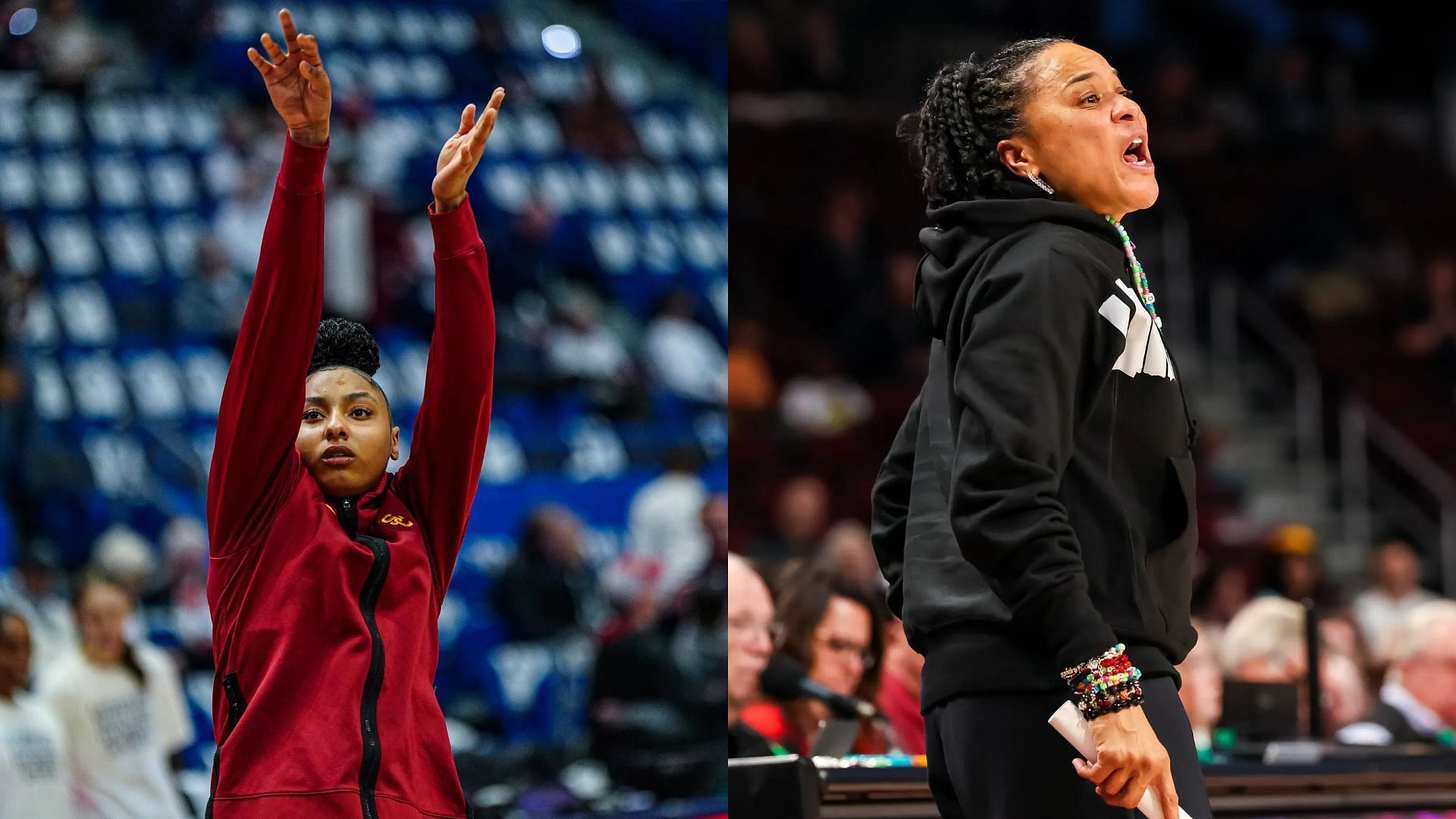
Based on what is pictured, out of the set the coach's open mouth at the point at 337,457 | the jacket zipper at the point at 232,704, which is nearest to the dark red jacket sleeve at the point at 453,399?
the coach's open mouth at the point at 337,457

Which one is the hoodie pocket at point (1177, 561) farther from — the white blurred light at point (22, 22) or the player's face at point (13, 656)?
the white blurred light at point (22, 22)

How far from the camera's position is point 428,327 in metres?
8.34

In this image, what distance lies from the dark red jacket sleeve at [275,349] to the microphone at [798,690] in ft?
6.27

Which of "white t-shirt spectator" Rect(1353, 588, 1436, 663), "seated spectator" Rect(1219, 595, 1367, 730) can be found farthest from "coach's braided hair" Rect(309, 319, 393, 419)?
"white t-shirt spectator" Rect(1353, 588, 1436, 663)

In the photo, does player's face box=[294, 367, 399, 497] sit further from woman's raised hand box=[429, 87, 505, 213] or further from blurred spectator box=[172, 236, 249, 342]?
blurred spectator box=[172, 236, 249, 342]

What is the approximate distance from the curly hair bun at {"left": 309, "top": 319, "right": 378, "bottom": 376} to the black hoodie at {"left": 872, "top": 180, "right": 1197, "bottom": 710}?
80 cm

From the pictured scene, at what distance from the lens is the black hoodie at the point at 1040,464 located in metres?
1.99

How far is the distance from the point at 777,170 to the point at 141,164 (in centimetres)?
472

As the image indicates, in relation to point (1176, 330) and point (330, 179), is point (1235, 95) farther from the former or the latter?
point (330, 179)

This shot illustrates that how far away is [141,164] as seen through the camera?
8.48 meters

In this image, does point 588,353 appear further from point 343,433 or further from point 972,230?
point 972,230

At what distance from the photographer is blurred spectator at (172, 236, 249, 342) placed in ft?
26.9

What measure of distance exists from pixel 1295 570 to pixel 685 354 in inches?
126

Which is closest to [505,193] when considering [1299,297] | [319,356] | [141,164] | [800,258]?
[141,164]
